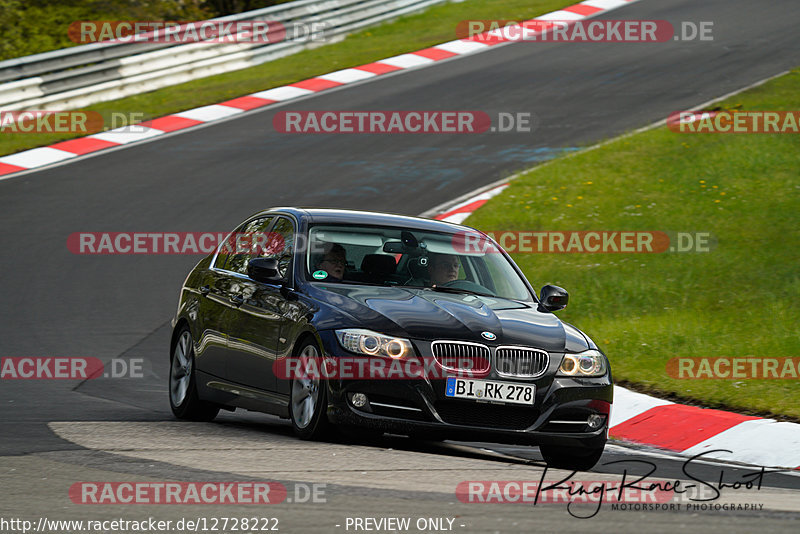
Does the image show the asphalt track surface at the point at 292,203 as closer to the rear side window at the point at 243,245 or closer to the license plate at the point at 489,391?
the license plate at the point at 489,391

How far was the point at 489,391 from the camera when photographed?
24.6 ft

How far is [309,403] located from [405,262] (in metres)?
1.39

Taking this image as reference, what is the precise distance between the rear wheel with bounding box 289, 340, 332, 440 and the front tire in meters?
1.49

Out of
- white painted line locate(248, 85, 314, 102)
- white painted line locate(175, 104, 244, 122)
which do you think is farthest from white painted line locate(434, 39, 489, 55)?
white painted line locate(175, 104, 244, 122)

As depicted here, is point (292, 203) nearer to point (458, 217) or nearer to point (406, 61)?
point (458, 217)

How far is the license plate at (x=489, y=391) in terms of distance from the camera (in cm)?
747

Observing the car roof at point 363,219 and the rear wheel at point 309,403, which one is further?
the car roof at point 363,219

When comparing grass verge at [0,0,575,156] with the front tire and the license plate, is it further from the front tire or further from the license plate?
the license plate

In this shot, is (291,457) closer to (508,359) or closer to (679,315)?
(508,359)

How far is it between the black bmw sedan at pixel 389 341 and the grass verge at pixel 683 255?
78.2 inches

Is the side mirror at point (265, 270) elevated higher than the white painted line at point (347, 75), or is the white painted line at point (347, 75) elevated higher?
the side mirror at point (265, 270)

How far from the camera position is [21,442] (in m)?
7.61

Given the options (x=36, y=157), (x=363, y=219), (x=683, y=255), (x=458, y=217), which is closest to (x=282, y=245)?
(x=363, y=219)

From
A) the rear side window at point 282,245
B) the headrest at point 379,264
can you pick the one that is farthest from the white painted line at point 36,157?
the headrest at point 379,264
